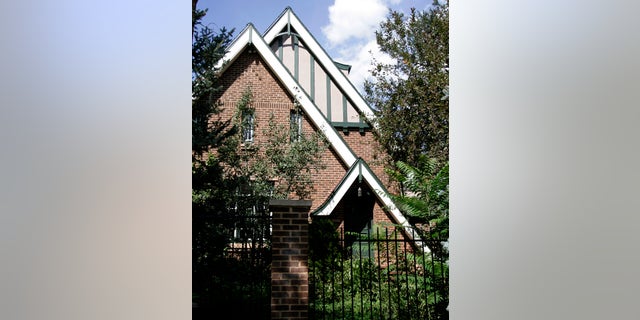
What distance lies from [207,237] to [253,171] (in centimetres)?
348

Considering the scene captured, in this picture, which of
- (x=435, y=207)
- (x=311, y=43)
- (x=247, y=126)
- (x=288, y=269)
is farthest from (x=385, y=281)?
(x=311, y=43)

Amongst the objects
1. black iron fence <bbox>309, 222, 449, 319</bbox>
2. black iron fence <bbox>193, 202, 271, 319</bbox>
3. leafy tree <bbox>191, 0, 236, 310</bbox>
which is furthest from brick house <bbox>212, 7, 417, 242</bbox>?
black iron fence <bbox>193, 202, 271, 319</bbox>

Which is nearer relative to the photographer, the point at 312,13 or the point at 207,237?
the point at 207,237

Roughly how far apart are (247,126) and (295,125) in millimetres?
1127

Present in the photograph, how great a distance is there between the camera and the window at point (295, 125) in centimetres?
1133

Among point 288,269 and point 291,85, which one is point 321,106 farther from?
point 288,269

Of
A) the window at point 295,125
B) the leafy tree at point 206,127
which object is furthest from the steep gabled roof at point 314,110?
the leafy tree at point 206,127

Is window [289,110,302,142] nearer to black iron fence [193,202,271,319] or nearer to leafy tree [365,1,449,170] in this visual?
leafy tree [365,1,449,170]

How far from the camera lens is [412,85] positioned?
1164cm

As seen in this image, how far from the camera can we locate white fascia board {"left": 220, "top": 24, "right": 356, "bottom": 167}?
11.7 meters

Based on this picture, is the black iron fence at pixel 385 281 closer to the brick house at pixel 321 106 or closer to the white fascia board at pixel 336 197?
the white fascia board at pixel 336 197
